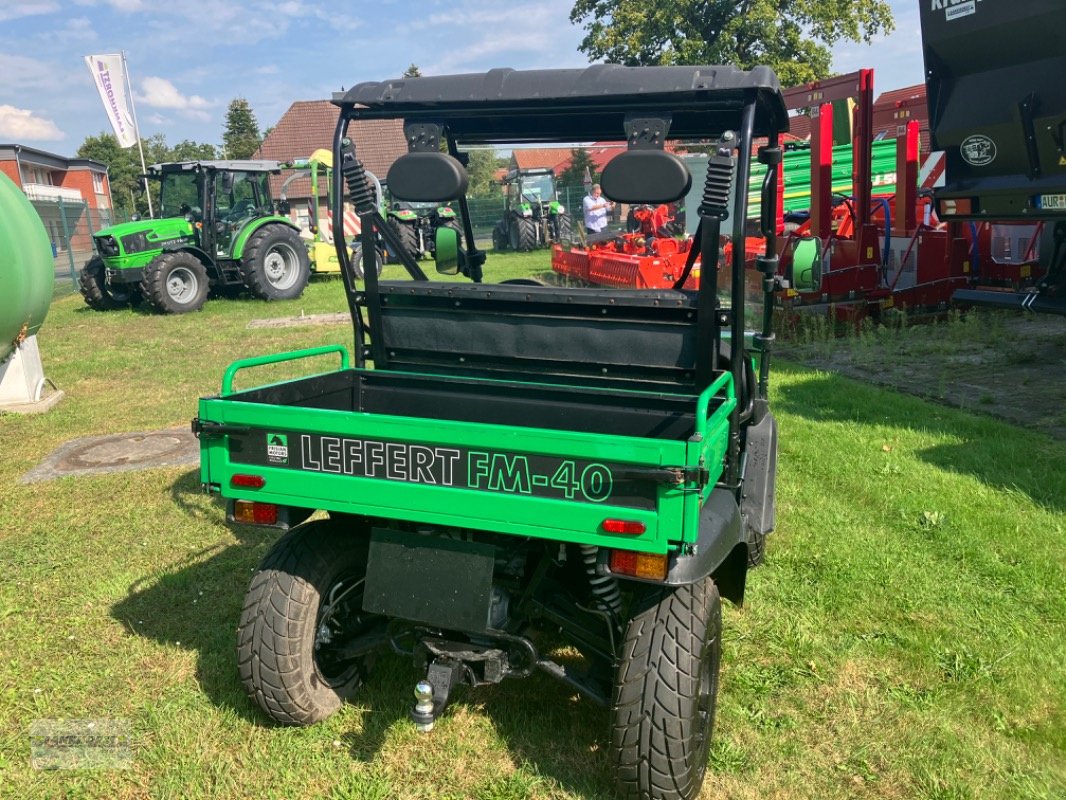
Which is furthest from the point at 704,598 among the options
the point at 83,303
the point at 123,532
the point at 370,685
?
the point at 83,303

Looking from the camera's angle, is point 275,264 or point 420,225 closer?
point 420,225

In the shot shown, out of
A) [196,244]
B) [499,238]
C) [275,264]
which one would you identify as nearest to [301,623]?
[499,238]

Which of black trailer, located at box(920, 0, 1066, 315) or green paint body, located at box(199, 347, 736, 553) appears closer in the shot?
green paint body, located at box(199, 347, 736, 553)

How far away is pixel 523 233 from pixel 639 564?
1515cm

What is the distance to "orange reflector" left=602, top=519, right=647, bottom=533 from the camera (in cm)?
230

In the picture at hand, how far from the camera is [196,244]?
45.3 feet

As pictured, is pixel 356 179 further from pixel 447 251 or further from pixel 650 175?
pixel 650 175

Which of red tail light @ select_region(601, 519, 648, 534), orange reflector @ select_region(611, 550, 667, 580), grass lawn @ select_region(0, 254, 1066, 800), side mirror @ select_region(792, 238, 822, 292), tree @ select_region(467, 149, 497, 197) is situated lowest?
grass lawn @ select_region(0, 254, 1066, 800)

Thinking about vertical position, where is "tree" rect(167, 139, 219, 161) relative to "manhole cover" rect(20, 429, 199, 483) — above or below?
above

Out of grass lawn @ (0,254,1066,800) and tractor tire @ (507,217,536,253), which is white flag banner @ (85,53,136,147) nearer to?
tractor tire @ (507,217,536,253)

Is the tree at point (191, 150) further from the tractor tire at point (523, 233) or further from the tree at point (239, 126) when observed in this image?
the tractor tire at point (523, 233)

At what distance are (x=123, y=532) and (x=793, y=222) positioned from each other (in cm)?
838

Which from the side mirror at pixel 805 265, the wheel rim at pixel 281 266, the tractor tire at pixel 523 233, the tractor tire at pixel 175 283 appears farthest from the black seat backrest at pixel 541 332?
the wheel rim at pixel 281 266

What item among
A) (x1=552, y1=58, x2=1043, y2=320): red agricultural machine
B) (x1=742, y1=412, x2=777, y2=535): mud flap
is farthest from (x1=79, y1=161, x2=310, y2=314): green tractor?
(x1=742, y1=412, x2=777, y2=535): mud flap
